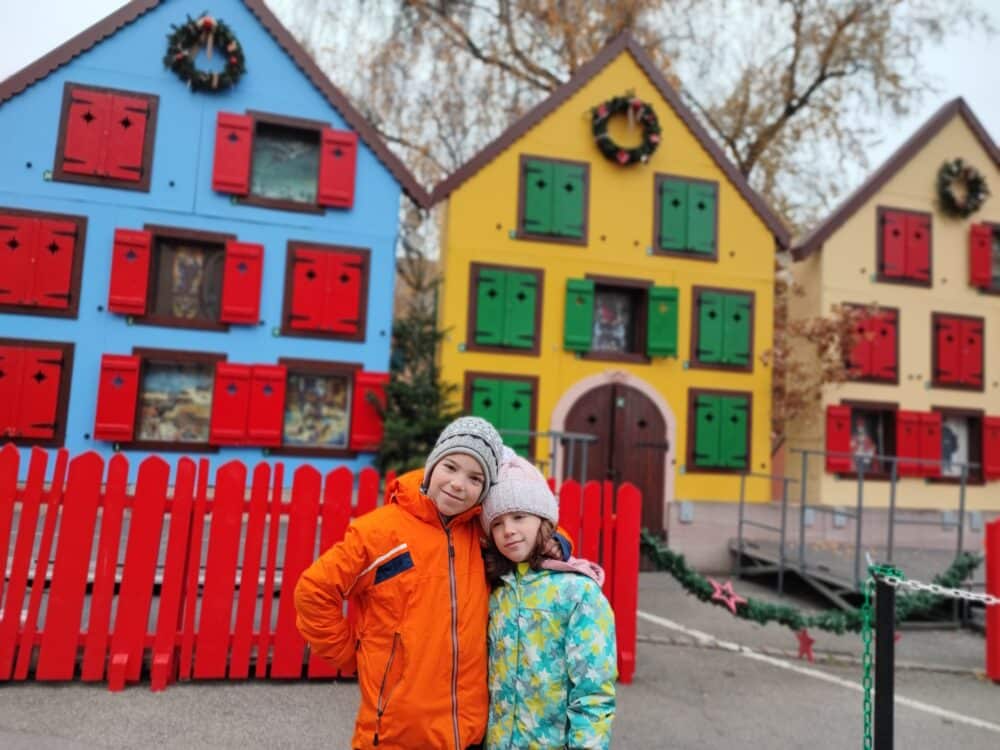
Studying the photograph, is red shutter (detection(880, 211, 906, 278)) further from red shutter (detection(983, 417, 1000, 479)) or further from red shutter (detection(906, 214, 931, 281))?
red shutter (detection(983, 417, 1000, 479))

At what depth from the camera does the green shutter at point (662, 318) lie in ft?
34.7

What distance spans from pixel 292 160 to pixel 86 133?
254 cm

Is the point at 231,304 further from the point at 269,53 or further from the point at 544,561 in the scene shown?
the point at 544,561

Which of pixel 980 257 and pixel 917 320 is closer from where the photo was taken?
pixel 917 320

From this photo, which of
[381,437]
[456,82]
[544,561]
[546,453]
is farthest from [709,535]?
[456,82]

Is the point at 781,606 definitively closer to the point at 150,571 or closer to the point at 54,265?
the point at 150,571

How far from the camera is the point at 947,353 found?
38.2 feet

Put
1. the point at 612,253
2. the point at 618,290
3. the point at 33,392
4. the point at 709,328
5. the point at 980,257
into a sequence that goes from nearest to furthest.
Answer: the point at 33,392
the point at 612,253
the point at 709,328
the point at 618,290
the point at 980,257

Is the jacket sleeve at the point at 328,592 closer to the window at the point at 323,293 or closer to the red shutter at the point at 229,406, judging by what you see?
the red shutter at the point at 229,406

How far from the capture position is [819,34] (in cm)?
1436

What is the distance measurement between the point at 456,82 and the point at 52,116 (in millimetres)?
7959

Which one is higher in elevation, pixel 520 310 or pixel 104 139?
pixel 104 139

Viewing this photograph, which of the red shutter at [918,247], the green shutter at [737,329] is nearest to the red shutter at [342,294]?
the green shutter at [737,329]

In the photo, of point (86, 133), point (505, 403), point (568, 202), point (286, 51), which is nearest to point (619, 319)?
point (568, 202)
